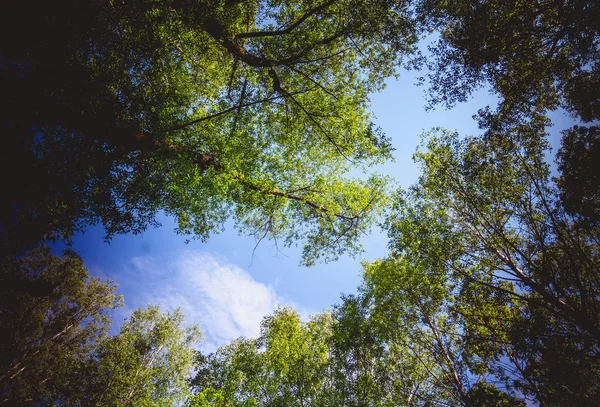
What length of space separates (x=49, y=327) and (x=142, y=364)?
832 cm

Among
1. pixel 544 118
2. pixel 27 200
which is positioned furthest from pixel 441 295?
Answer: pixel 27 200

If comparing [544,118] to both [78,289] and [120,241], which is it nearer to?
[78,289]

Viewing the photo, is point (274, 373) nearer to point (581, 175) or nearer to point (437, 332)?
point (437, 332)

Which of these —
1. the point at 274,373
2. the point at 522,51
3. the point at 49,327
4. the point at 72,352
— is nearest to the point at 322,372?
the point at 274,373

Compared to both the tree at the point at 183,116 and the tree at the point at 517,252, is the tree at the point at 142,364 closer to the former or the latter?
the tree at the point at 183,116

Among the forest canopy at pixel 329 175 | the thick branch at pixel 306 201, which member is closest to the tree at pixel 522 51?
the forest canopy at pixel 329 175

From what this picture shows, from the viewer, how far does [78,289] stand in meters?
19.9

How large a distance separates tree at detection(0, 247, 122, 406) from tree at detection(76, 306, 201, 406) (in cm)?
145

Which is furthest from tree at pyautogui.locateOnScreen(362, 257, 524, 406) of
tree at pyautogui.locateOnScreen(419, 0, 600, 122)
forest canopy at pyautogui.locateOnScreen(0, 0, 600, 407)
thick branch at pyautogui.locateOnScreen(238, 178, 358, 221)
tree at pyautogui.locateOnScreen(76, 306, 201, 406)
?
tree at pyautogui.locateOnScreen(76, 306, 201, 406)

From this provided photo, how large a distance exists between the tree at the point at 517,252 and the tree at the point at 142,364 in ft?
59.8

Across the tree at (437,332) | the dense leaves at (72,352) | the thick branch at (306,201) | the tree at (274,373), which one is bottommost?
the dense leaves at (72,352)

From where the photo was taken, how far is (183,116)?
1009 cm

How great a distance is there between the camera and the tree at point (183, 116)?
6152 mm

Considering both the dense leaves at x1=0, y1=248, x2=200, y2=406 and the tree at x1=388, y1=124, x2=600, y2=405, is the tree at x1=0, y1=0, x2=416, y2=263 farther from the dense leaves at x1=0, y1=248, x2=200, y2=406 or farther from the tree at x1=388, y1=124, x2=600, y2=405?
the dense leaves at x1=0, y1=248, x2=200, y2=406
